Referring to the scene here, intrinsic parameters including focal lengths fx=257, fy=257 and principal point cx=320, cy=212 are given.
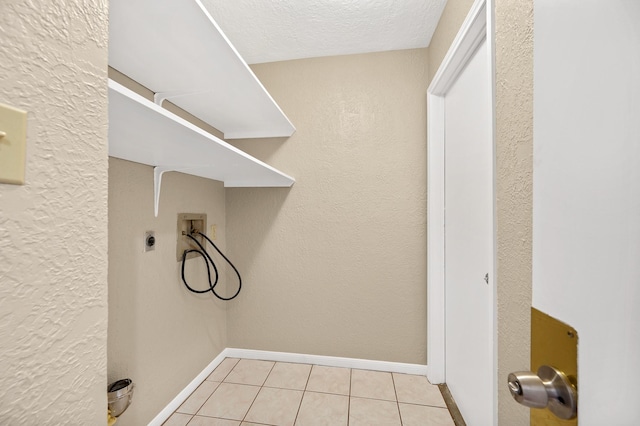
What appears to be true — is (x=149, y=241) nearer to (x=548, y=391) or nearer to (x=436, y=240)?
(x=548, y=391)

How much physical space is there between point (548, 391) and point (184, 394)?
1.80 metres

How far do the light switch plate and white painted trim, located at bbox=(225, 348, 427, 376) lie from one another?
1915 mm

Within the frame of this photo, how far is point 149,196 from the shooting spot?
4.11 feet

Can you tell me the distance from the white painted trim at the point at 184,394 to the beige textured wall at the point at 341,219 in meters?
0.21

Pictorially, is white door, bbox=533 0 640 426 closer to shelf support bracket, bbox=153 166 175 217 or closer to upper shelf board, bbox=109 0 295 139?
upper shelf board, bbox=109 0 295 139

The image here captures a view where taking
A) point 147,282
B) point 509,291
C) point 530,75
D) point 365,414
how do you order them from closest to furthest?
1. point 530,75
2. point 509,291
3. point 147,282
4. point 365,414

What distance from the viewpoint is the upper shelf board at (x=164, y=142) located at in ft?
2.10

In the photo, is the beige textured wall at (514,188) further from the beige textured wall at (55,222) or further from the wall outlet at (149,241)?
the wall outlet at (149,241)

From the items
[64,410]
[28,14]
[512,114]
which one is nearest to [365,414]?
[64,410]

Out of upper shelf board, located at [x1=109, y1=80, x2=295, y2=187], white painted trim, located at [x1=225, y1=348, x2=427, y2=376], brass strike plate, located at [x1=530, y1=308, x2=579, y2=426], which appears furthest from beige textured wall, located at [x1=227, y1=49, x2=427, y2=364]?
brass strike plate, located at [x1=530, y1=308, x2=579, y2=426]

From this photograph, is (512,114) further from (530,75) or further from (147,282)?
(147,282)

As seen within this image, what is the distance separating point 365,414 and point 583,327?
1.46m

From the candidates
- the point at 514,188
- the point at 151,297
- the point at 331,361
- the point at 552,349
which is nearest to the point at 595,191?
the point at 552,349

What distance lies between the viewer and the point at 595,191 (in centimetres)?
27
